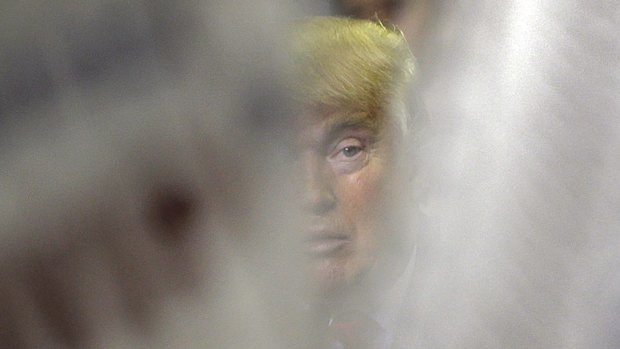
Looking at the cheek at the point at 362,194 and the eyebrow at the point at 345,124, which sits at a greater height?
the eyebrow at the point at 345,124

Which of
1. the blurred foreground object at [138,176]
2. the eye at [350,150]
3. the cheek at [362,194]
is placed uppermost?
the eye at [350,150]

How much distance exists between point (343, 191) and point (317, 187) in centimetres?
3

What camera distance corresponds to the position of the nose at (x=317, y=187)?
0.15 meters

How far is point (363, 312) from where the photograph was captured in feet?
0.62

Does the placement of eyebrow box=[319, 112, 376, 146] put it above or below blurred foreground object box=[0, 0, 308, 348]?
above

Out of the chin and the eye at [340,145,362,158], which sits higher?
the eye at [340,145,362,158]

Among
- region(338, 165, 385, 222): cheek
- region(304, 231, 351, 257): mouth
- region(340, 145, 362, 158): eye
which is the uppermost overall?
region(340, 145, 362, 158): eye

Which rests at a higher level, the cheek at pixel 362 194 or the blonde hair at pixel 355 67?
the blonde hair at pixel 355 67

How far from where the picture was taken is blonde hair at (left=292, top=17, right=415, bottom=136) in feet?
0.52

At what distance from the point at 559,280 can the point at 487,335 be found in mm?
17

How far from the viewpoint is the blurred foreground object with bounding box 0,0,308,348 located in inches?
4.6

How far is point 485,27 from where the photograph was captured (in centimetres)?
16

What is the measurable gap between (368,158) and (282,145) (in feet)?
0.20

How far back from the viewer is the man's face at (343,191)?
16 cm
